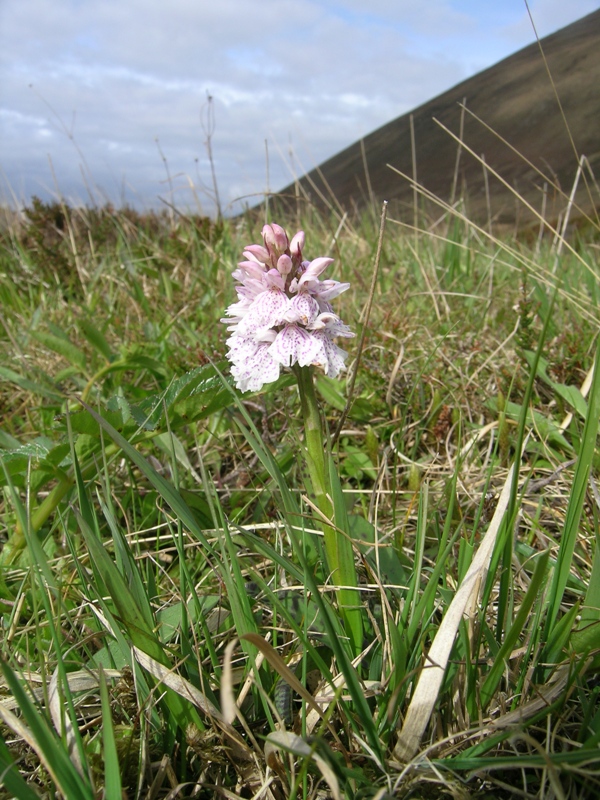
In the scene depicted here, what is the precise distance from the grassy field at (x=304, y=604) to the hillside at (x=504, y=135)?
1748cm

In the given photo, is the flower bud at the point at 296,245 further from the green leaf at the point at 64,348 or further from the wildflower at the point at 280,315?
the green leaf at the point at 64,348

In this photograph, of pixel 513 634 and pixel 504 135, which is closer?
pixel 513 634

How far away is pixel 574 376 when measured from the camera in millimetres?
2729

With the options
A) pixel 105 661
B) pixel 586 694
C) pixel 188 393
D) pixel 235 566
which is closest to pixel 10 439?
pixel 188 393

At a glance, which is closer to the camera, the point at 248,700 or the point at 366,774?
the point at 366,774

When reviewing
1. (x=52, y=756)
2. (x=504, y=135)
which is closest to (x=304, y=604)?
(x=52, y=756)

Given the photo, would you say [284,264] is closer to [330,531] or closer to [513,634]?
[330,531]

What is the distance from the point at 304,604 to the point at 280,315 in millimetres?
694

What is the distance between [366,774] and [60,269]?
455 cm

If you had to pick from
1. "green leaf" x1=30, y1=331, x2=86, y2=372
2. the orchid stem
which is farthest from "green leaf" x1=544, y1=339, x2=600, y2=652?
"green leaf" x1=30, y1=331, x2=86, y2=372

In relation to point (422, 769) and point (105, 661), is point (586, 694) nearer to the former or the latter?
point (422, 769)

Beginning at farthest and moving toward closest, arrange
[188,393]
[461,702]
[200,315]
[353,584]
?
[200,315] → [188,393] → [353,584] → [461,702]

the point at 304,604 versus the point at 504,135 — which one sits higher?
the point at 504,135

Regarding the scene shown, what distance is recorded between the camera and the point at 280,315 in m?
1.30
